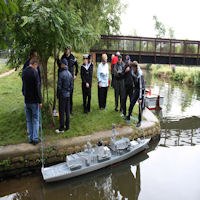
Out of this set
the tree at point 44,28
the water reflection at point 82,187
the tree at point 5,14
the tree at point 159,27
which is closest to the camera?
the tree at point 5,14

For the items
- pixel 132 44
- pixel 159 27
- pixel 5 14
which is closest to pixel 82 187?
pixel 5 14

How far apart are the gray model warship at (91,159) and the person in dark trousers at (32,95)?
1105 mm

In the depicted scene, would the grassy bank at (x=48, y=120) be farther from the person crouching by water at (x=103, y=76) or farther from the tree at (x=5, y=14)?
the tree at (x=5, y=14)

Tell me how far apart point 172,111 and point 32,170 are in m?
9.01

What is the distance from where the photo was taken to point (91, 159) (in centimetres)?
498

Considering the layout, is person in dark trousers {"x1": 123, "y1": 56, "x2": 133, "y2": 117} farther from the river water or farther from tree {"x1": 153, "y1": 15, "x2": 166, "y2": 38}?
tree {"x1": 153, "y1": 15, "x2": 166, "y2": 38}

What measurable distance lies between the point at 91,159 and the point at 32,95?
88.5 inches

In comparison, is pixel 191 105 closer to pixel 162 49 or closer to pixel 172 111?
pixel 172 111

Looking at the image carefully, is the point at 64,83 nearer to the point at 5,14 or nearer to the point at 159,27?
the point at 5,14

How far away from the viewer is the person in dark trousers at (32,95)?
15.7 ft

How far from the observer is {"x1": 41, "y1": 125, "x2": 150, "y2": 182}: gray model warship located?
456 cm

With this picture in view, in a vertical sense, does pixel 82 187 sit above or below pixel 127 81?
below

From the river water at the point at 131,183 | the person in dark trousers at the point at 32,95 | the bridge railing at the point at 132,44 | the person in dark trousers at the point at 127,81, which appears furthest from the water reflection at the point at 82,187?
the bridge railing at the point at 132,44

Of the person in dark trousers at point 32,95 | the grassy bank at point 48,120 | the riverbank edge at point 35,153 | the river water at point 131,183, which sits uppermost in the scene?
the person in dark trousers at point 32,95
